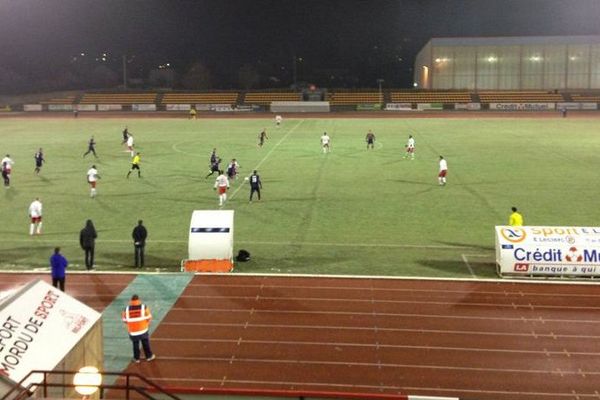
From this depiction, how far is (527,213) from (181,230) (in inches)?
488

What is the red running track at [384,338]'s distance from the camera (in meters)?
11.2

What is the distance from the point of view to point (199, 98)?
303 ft

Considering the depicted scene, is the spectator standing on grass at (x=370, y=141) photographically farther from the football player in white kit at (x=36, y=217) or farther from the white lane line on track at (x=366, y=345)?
the white lane line on track at (x=366, y=345)

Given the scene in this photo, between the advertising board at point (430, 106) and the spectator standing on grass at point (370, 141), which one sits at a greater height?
the advertising board at point (430, 106)

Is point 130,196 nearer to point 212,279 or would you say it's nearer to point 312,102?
point 212,279

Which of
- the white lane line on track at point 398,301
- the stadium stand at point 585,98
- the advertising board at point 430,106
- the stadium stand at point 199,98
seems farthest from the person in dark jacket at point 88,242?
the stadium stand at point 585,98

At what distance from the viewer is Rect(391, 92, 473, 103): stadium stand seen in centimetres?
8612

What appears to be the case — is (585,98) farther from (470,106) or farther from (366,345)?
(366,345)

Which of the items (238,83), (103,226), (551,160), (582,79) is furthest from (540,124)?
(238,83)

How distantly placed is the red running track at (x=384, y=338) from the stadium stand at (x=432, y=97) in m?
72.9

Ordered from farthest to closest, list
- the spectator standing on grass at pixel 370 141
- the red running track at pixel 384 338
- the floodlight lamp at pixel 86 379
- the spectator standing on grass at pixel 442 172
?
the spectator standing on grass at pixel 370 141
the spectator standing on grass at pixel 442 172
the red running track at pixel 384 338
the floodlight lamp at pixel 86 379

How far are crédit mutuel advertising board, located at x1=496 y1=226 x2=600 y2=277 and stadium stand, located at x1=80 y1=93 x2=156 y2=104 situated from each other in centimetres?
7962

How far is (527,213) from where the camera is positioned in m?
23.4

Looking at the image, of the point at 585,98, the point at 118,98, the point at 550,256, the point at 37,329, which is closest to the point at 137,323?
the point at 37,329
